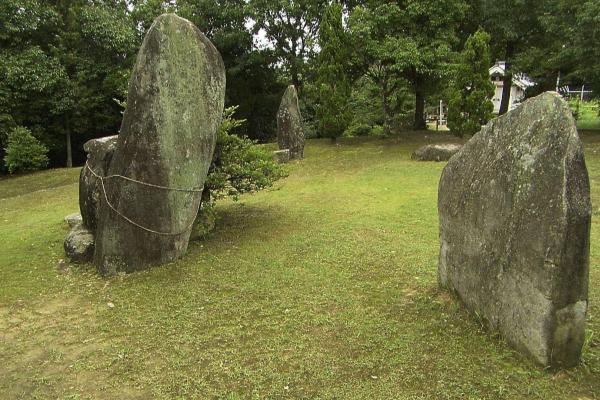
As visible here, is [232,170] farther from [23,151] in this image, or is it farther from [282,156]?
[23,151]

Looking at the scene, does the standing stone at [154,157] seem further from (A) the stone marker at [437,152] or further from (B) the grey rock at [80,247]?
(A) the stone marker at [437,152]

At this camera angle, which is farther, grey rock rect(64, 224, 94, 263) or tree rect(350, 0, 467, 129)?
tree rect(350, 0, 467, 129)

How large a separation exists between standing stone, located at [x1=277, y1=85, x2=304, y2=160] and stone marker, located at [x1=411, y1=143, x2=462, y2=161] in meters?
4.29

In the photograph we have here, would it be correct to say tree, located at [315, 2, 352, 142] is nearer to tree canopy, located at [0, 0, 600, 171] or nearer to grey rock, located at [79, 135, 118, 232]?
tree canopy, located at [0, 0, 600, 171]

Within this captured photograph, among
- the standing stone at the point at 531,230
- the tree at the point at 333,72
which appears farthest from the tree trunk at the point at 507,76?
the standing stone at the point at 531,230

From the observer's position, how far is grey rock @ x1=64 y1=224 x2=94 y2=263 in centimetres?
698

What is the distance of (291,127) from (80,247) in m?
11.1

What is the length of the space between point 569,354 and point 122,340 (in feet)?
13.3

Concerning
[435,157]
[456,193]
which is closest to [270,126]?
[435,157]

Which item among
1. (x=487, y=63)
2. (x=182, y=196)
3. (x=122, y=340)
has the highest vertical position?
(x=487, y=63)

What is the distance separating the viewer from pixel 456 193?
4.91 metres

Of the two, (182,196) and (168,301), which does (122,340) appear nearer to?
(168,301)

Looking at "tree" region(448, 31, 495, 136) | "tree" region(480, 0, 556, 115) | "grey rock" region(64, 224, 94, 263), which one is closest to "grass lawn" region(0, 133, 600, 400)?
"grey rock" region(64, 224, 94, 263)

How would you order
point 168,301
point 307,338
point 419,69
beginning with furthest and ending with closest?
point 419,69
point 168,301
point 307,338
